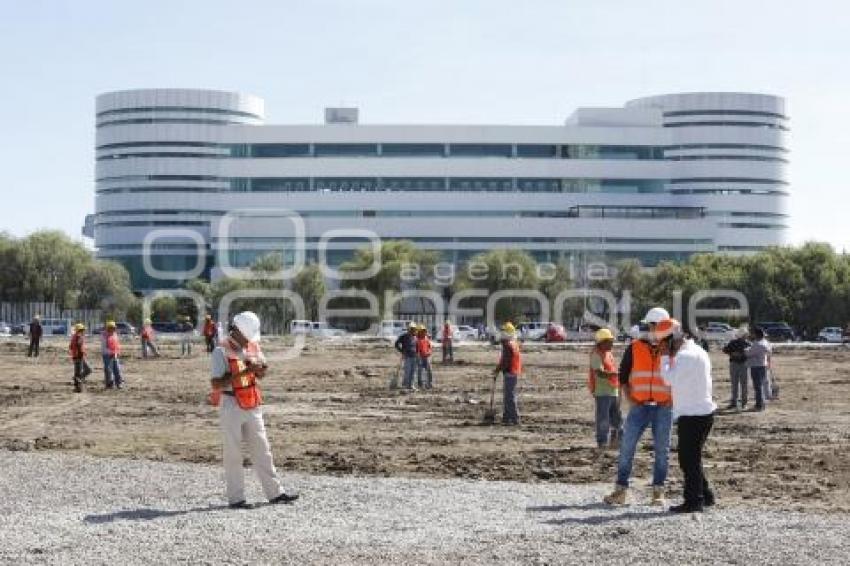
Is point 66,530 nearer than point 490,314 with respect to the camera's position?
Yes

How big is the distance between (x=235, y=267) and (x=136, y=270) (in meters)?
16.1

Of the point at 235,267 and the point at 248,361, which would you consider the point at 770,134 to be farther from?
the point at 248,361

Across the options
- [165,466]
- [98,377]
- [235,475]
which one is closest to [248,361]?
[235,475]

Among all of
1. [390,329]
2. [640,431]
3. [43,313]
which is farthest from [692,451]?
[43,313]

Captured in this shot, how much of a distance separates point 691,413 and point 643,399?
0.84m

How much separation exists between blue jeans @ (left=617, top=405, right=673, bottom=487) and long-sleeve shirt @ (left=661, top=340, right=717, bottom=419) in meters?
0.56

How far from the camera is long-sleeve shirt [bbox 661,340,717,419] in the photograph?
531 inches

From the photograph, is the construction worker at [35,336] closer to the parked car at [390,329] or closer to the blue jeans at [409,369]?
the blue jeans at [409,369]

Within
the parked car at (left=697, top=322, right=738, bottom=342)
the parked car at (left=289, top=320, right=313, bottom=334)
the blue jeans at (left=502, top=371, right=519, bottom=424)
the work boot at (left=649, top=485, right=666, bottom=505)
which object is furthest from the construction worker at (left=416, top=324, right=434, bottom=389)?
the parked car at (left=289, top=320, right=313, bottom=334)

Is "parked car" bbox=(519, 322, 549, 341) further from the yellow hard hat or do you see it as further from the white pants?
the white pants

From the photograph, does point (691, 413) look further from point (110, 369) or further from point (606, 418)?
point (110, 369)

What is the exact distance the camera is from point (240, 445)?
45.0 feet

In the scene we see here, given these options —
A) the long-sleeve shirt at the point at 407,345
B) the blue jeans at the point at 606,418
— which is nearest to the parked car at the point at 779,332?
the long-sleeve shirt at the point at 407,345

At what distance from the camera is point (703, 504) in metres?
13.7
